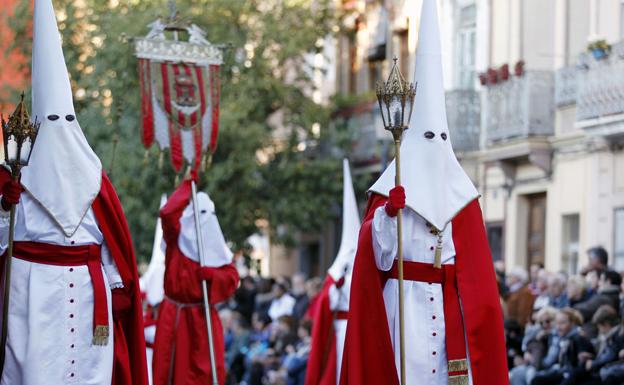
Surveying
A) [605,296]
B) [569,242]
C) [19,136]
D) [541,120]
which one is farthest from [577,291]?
[19,136]

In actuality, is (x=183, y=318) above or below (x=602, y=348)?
above

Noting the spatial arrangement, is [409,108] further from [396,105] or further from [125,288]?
[125,288]

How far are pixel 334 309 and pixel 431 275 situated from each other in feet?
20.0

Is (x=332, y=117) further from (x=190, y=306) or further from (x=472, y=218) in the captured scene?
(x=472, y=218)

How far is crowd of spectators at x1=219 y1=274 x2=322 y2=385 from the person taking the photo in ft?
65.1

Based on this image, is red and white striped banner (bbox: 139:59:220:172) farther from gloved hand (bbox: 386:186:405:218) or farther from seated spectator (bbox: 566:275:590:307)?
gloved hand (bbox: 386:186:405:218)

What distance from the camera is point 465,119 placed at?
25.5 m

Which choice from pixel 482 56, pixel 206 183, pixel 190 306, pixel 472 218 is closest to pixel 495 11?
pixel 482 56

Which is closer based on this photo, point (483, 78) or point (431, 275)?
point (431, 275)

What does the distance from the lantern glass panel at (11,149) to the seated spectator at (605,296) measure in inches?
284

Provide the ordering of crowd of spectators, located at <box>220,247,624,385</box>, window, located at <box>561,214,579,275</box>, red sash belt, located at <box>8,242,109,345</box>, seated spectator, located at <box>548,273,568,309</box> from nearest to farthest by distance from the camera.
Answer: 1. red sash belt, located at <box>8,242,109,345</box>
2. crowd of spectators, located at <box>220,247,624,385</box>
3. seated spectator, located at <box>548,273,568,309</box>
4. window, located at <box>561,214,579,275</box>

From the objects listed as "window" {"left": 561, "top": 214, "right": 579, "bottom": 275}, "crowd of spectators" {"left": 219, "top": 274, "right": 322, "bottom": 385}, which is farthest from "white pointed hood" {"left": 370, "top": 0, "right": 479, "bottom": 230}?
"window" {"left": 561, "top": 214, "right": 579, "bottom": 275}

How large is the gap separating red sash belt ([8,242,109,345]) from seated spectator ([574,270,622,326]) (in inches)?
252

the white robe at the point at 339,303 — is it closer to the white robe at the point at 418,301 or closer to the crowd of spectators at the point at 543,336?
the crowd of spectators at the point at 543,336
